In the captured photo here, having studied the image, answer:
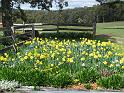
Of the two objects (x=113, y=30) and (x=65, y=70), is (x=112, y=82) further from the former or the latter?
(x=113, y=30)

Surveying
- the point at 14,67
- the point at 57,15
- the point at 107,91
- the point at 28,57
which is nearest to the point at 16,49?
the point at 28,57

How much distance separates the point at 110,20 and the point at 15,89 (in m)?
66.1

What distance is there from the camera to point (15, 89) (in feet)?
29.5

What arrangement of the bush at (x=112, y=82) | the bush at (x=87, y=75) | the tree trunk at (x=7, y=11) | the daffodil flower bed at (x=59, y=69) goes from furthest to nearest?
the tree trunk at (x=7, y=11)
the bush at (x=87, y=75)
the daffodil flower bed at (x=59, y=69)
the bush at (x=112, y=82)

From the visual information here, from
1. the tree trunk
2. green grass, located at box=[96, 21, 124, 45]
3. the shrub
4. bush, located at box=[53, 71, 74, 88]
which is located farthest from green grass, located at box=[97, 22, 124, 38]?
the shrub

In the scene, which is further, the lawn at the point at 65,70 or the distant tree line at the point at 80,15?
the distant tree line at the point at 80,15

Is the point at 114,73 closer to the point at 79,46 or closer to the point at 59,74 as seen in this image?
the point at 59,74

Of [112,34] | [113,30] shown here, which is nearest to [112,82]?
[112,34]

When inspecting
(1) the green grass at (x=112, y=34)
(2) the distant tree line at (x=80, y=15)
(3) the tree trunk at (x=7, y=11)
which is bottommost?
(2) the distant tree line at (x=80, y=15)

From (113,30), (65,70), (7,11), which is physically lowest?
(113,30)

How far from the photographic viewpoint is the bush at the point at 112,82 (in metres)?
9.07

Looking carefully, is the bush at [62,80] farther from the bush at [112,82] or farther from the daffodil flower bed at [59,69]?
the bush at [112,82]

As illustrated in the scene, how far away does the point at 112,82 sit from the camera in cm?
911

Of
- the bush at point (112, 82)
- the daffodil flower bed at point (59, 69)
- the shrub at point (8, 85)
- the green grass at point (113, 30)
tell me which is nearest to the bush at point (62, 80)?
the daffodil flower bed at point (59, 69)
